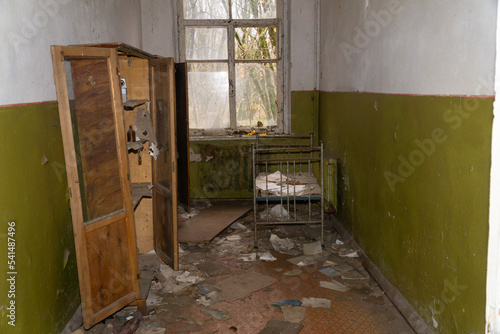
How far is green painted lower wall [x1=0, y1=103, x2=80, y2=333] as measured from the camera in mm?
2195

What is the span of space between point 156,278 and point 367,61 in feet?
9.02

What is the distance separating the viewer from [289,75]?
21.2 feet

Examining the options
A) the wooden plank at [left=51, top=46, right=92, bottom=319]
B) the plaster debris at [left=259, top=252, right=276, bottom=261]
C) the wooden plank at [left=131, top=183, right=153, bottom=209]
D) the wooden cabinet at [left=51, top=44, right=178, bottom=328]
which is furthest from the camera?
the plaster debris at [left=259, top=252, right=276, bottom=261]

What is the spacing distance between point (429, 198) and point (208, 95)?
4311mm

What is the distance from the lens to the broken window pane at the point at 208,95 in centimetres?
645

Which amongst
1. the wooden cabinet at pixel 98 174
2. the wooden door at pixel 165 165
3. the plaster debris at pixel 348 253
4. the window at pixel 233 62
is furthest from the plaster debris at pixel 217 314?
the window at pixel 233 62

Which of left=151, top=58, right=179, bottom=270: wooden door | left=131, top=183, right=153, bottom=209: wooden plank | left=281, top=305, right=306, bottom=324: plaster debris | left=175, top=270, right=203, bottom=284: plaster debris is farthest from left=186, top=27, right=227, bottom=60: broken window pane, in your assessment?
left=281, top=305, right=306, bottom=324: plaster debris

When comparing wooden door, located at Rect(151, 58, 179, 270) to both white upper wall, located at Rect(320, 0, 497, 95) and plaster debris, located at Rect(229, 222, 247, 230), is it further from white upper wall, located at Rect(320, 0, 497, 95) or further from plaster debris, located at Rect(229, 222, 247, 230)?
white upper wall, located at Rect(320, 0, 497, 95)

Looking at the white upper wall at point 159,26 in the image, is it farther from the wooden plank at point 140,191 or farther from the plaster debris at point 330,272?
the plaster debris at point 330,272

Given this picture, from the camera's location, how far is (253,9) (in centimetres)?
635

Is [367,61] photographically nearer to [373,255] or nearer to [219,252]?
[373,255]

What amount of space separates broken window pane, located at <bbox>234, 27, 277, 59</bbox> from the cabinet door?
3.62m

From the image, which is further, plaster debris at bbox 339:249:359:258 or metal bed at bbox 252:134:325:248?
metal bed at bbox 252:134:325:248

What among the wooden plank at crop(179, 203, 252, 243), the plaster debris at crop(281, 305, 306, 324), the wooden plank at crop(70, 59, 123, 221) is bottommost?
the plaster debris at crop(281, 305, 306, 324)
